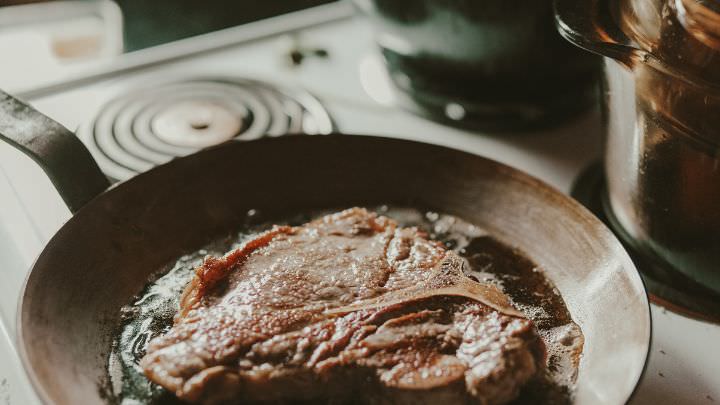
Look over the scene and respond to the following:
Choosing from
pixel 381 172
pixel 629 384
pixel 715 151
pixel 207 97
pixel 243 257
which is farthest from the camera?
pixel 207 97

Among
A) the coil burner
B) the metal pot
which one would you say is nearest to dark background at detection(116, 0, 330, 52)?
the coil burner

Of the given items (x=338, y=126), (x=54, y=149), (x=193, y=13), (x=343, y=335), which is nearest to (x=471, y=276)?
(x=343, y=335)

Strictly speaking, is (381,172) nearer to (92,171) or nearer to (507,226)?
(507,226)

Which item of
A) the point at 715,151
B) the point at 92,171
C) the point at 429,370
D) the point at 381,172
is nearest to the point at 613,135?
the point at 715,151

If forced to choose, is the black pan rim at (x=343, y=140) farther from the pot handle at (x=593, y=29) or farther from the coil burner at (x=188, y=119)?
the pot handle at (x=593, y=29)

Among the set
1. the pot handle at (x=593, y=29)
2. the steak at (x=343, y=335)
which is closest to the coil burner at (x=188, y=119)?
the steak at (x=343, y=335)
